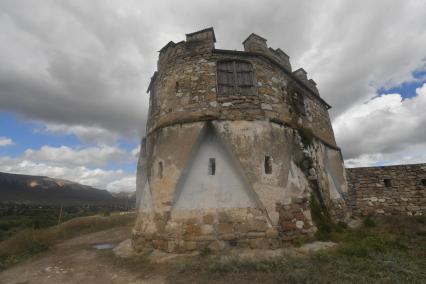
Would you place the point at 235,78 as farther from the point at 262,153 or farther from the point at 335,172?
the point at 335,172

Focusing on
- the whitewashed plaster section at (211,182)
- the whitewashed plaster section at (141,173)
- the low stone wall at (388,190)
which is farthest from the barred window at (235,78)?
the low stone wall at (388,190)

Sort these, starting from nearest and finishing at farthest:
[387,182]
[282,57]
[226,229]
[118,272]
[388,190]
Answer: [118,272] < [226,229] < [282,57] < [388,190] < [387,182]

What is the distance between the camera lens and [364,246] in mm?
6652

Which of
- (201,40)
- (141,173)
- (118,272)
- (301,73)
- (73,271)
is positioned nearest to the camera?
(118,272)

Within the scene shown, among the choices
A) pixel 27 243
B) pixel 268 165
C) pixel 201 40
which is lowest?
pixel 27 243

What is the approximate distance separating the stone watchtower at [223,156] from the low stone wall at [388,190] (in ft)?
11.5

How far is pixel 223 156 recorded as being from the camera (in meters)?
8.00

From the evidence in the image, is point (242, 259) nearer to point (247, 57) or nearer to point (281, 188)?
point (281, 188)

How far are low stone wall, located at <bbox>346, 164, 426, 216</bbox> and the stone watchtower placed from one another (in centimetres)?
349

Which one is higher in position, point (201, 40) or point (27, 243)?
point (201, 40)

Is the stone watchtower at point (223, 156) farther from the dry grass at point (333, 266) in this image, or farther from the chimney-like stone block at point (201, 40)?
the dry grass at point (333, 266)

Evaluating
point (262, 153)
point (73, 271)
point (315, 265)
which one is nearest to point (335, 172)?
point (262, 153)

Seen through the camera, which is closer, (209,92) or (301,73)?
(209,92)

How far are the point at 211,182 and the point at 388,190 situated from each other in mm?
9890
